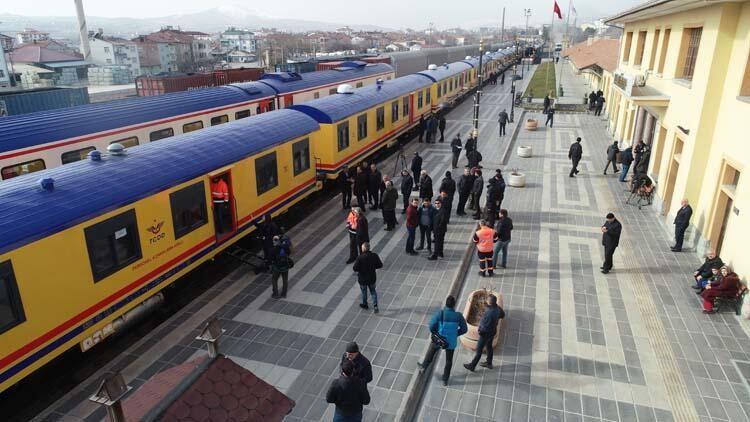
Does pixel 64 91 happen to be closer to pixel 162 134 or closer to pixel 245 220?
pixel 162 134

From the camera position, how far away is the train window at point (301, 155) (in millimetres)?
14688

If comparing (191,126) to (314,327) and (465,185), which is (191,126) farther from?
(314,327)

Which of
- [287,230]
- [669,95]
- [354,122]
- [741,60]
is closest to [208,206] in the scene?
[287,230]

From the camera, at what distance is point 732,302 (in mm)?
9984

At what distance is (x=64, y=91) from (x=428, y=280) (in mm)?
19701

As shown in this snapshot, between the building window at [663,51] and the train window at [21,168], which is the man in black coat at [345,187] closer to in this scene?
the train window at [21,168]

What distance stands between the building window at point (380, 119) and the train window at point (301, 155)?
648cm

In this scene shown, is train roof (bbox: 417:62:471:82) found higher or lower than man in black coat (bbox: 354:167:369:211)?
higher

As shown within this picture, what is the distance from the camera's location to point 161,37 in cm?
10850

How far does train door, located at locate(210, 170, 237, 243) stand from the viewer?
11.3m

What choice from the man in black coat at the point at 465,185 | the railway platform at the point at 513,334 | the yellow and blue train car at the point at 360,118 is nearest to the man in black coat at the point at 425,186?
the man in black coat at the point at 465,185

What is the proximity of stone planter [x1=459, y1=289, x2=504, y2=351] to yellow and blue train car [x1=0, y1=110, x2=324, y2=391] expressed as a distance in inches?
234

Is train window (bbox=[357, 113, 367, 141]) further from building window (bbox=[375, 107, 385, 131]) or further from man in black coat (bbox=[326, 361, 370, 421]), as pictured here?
man in black coat (bbox=[326, 361, 370, 421])

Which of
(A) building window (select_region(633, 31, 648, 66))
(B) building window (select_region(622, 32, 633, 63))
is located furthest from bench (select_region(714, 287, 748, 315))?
(B) building window (select_region(622, 32, 633, 63))
